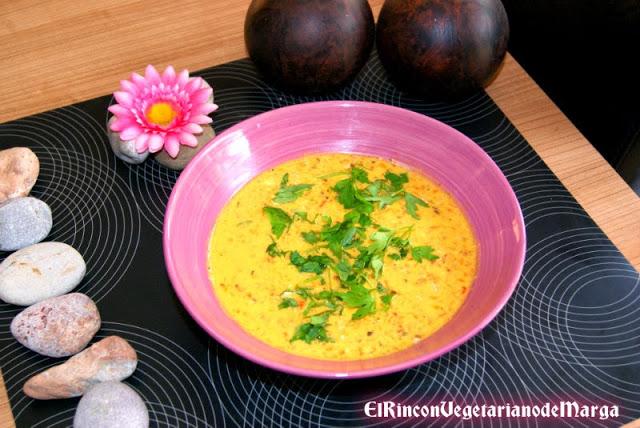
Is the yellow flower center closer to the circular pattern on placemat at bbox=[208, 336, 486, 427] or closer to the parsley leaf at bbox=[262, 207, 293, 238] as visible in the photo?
the parsley leaf at bbox=[262, 207, 293, 238]

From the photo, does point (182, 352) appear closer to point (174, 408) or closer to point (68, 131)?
point (174, 408)

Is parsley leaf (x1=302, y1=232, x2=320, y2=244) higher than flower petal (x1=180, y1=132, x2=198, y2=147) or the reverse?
the reverse

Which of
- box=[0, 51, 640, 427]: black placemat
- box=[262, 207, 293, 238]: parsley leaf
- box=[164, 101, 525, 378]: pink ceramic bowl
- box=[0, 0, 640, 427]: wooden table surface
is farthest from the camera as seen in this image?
box=[0, 0, 640, 427]: wooden table surface

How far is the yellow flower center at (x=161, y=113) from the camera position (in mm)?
1427

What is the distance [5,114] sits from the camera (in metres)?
1.61

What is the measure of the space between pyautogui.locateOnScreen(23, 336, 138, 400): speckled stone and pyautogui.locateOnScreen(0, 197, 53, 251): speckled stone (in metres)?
0.30

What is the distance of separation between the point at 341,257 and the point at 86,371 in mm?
463

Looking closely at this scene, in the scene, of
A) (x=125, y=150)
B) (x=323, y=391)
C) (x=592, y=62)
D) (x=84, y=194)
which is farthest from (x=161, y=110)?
(x=592, y=62)

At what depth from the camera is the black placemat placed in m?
1.15

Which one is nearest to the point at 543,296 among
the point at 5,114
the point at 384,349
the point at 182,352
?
the point at 384,349

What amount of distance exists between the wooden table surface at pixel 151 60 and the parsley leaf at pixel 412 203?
0.37m

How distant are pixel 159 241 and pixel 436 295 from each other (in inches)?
21.8

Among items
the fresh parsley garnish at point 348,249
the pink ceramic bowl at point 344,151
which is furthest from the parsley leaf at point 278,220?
the pink ceramic bowl at point 344,151

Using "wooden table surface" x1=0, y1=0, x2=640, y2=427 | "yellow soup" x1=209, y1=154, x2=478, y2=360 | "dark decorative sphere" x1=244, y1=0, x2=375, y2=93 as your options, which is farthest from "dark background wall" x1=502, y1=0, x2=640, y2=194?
"yellow soup" x1=209, y1=154, x2=478, y2=360
